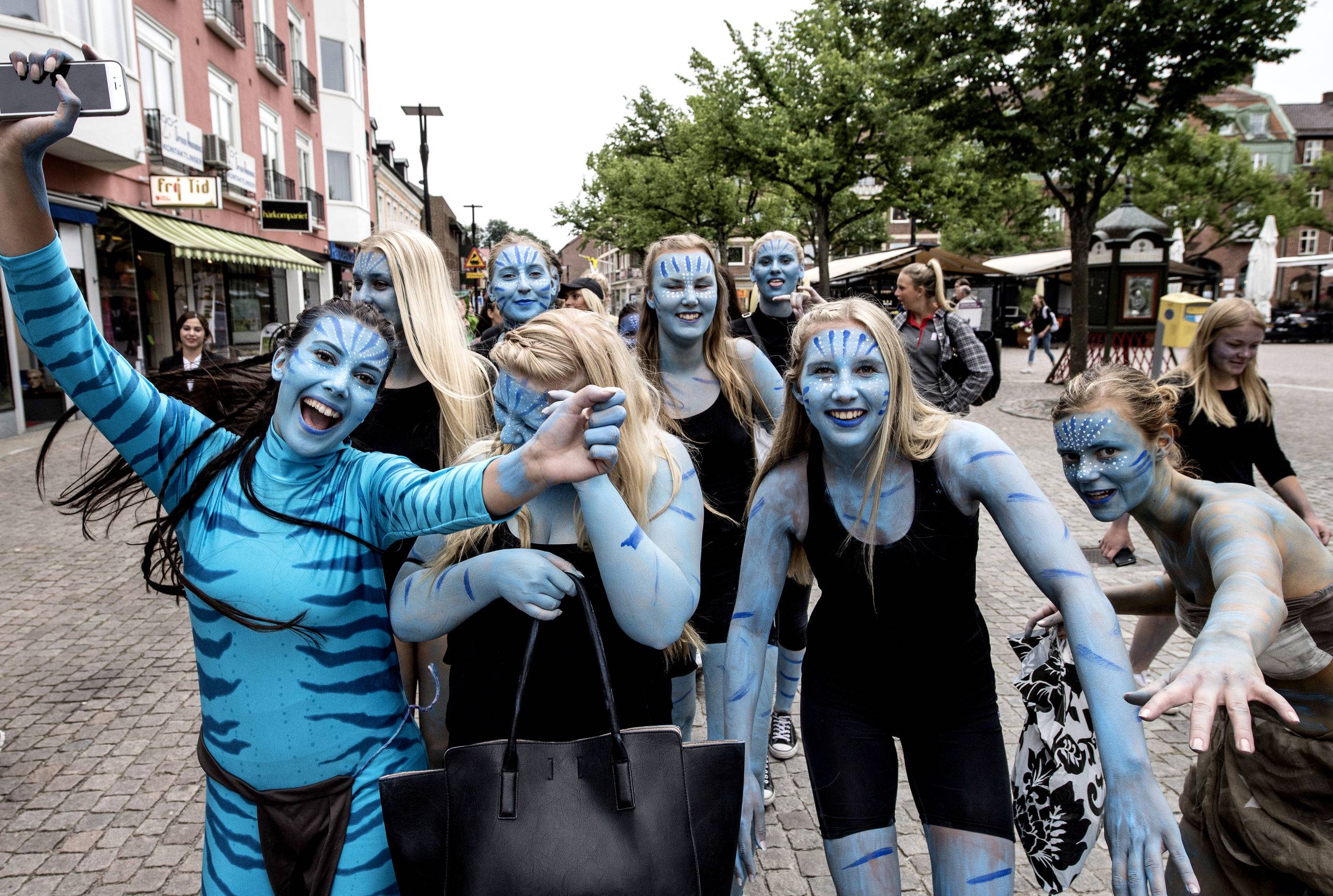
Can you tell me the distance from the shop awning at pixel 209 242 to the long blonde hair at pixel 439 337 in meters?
13.7

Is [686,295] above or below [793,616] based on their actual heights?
above

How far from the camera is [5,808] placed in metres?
3.42

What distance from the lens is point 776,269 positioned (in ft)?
14.9

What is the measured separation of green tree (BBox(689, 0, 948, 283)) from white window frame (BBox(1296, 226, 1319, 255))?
4553cm

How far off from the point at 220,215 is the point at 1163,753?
798 inches

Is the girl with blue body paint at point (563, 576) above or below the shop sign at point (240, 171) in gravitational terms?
below

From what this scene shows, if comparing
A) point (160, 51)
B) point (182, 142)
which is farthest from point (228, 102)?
point (182, 142)

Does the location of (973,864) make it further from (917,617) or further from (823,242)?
(823,242)

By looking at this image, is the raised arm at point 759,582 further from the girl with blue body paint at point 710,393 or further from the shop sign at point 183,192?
the shop sign at point 183,192

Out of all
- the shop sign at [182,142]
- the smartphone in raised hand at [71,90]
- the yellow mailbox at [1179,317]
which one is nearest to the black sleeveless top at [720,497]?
the smartphone in raised hand at [71,90]

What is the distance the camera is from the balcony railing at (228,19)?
18406 millimetres

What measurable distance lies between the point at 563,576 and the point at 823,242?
68.0ft

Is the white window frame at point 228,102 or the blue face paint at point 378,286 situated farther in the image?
the white window frame at point 228,102

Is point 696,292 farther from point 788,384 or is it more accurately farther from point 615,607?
point 615,607
